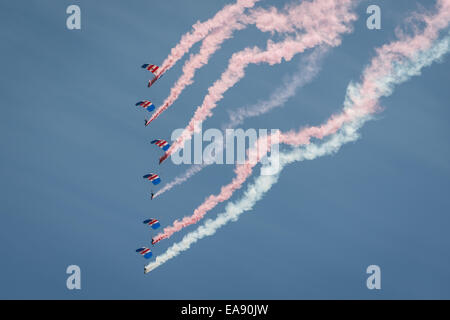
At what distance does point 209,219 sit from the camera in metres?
44.0

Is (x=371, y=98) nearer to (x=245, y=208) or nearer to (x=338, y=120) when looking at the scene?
(x=338, y=120)
